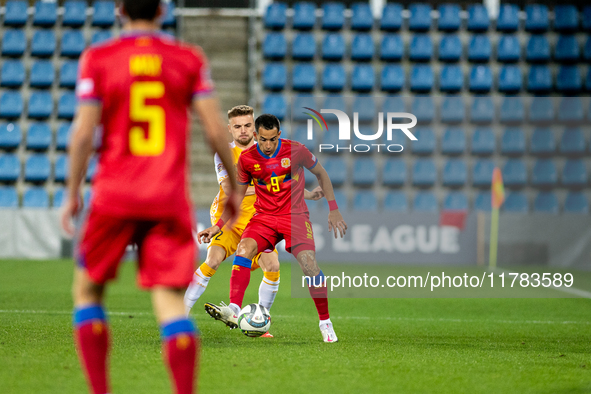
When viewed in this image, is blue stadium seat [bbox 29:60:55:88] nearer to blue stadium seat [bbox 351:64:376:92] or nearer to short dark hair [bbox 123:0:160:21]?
blue stadium seat [bbox 351:64:376:92]

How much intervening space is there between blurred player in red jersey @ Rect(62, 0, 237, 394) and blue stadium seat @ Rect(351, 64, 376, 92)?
13.3 metres

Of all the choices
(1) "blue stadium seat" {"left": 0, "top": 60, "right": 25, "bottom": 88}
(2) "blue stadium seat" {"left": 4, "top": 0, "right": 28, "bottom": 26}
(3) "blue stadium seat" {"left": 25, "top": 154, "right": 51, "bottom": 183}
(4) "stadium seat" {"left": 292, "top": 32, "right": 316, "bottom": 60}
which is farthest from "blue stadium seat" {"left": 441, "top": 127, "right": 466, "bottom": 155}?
(2) "blue stadium seat" {"left": 4, "top": 0, "right": 28, "bottom": 26}

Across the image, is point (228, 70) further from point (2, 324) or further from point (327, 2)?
point (2, 324)

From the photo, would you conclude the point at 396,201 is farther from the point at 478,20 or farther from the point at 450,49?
the point at 478,20

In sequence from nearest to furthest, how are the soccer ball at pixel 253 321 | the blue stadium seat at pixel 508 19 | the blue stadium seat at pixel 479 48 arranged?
the soccer ball at pixel 253 321
the blue stadium seat at pixel 479 48
the blue stadium seat at pixel 508 19

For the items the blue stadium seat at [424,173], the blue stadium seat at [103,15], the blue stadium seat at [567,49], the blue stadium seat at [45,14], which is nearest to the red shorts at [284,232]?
the blue stadium seat at [424,173]

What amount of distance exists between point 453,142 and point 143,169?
13.3 metres

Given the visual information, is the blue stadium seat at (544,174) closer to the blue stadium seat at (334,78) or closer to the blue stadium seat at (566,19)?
the blue stadium seat at (566,19)

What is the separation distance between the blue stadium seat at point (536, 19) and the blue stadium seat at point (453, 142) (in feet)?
10.5

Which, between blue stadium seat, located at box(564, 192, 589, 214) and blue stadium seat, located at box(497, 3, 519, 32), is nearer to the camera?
blue stadium seat, located at box(564, 192, 589, 214)

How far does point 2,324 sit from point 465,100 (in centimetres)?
1207

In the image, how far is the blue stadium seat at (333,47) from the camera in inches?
622

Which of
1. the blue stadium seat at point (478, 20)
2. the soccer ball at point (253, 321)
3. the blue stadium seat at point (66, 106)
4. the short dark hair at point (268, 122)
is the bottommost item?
the soccer ball at point (253, 321)

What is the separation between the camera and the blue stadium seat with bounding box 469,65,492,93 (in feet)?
50.8
